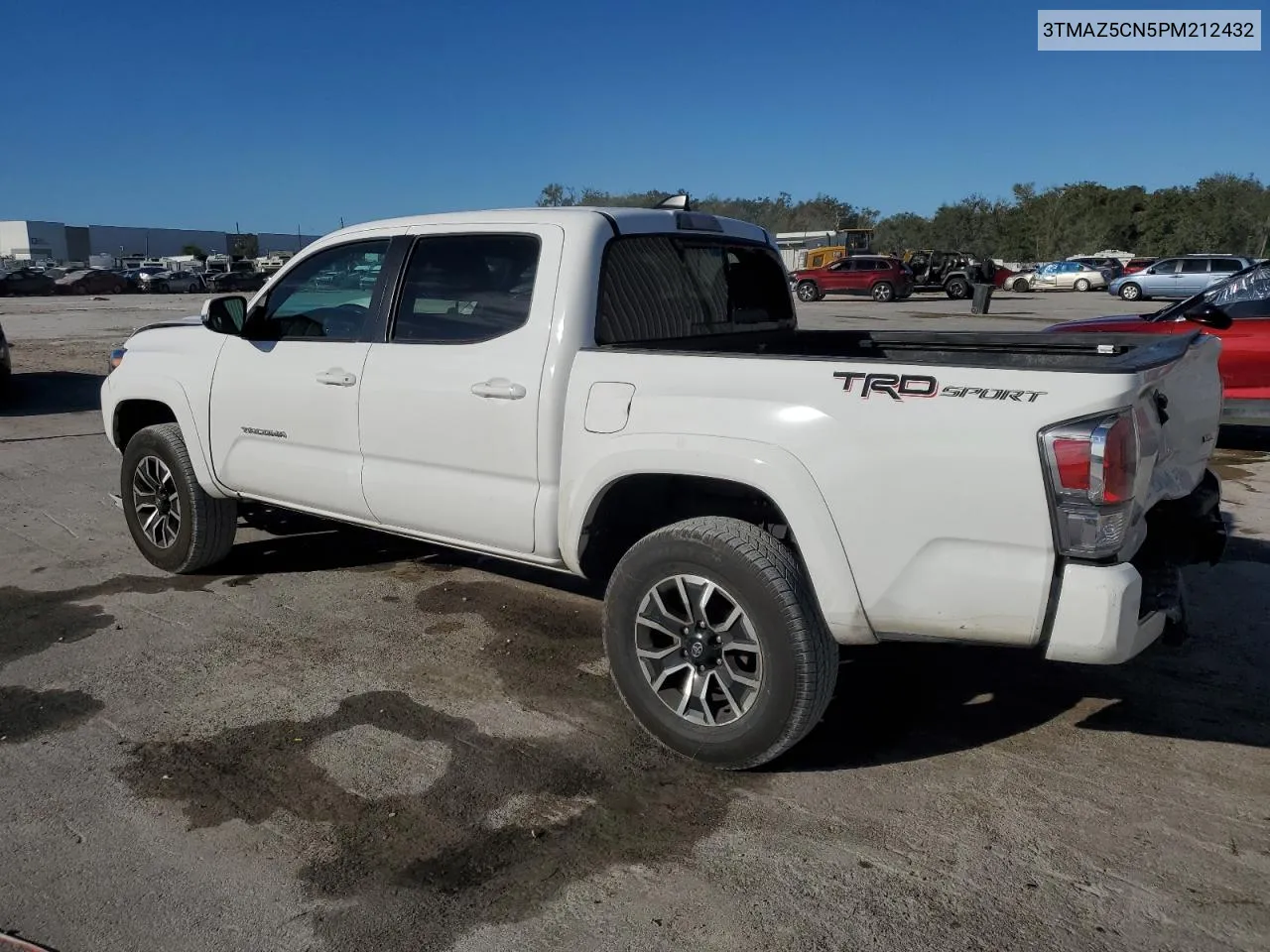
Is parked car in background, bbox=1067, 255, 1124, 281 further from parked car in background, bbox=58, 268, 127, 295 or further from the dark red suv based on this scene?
parked car in background, bbox=58, 268, 127, 295

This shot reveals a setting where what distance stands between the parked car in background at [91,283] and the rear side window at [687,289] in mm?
52900

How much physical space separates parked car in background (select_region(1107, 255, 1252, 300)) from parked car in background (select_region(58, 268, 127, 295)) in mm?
45621

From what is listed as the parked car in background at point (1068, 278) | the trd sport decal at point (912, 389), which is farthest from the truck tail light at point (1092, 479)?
the parked car in background at point (1068, 278)

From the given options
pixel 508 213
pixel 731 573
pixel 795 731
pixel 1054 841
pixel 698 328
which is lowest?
pixel 1054 841

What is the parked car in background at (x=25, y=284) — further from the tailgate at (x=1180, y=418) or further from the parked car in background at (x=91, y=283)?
the tailgate at (x=1180, y=418)

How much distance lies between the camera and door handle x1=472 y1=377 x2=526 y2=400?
13.4ft

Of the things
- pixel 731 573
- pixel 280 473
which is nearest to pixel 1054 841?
pixel 731 573

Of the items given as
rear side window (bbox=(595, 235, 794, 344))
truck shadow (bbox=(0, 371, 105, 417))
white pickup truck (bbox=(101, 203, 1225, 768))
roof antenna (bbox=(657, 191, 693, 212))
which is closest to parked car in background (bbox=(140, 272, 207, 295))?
truck shadow (bbox=(0, 371, 105, 417))

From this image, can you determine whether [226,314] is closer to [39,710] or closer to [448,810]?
[39,710]

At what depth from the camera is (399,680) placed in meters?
4.44

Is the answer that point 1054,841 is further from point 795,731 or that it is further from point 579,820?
point 579,820

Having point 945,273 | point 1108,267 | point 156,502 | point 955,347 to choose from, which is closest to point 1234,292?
point 955,347

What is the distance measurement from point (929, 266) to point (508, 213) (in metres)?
40.9

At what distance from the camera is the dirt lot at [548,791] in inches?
113
